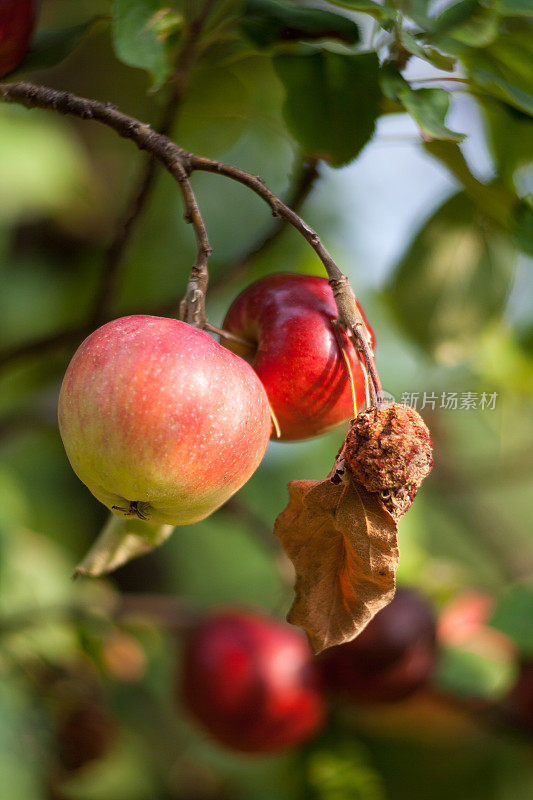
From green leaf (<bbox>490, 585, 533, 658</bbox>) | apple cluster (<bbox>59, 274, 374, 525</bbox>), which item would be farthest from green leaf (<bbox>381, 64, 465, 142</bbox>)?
green leaf (<bbox>490, 585, 533, 658</bbox>)

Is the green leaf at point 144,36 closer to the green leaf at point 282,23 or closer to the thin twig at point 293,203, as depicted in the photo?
the green leaf at point 282,23

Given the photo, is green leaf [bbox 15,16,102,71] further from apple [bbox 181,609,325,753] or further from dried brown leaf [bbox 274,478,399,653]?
apple [bbox 181,609,325,753]

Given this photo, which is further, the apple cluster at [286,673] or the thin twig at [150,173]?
the apple cluster at [286,673]

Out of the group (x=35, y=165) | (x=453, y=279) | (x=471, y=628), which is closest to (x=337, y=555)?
(x=453, y=279)

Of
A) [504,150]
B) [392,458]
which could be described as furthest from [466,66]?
[392,458]

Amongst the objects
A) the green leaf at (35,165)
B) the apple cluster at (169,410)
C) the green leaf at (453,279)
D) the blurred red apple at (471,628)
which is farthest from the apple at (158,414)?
the green leaf at (35,165)

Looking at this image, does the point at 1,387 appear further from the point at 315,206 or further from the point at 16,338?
the point at 315,206

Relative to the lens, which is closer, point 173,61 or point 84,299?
point 173,61
